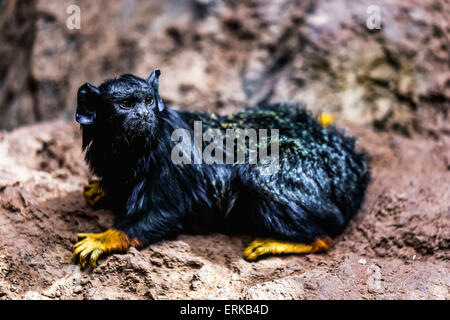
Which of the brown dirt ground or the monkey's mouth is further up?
the monkey's mouth

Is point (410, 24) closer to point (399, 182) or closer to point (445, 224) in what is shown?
point (399, 182)

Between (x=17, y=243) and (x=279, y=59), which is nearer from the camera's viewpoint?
(x=17, y=243)

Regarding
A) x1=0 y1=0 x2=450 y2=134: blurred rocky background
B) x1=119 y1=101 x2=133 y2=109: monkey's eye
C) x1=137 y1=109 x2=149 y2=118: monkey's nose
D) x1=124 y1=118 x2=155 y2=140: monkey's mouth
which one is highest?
x1=0 y1=0 x2=450 y2=134: blurred rocky background

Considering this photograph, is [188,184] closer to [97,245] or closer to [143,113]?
[143,113]

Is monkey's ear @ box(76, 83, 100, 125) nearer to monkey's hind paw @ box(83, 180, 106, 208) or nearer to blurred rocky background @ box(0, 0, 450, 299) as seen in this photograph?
monkey's hind paw @ box(83, 180, 106, 208)

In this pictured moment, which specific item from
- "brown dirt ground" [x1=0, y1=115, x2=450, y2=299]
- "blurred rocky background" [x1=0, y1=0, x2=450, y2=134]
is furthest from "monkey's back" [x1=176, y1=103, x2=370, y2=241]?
"blurred rocky background" [x1=0, y1=0, x2=450, y2=134]
